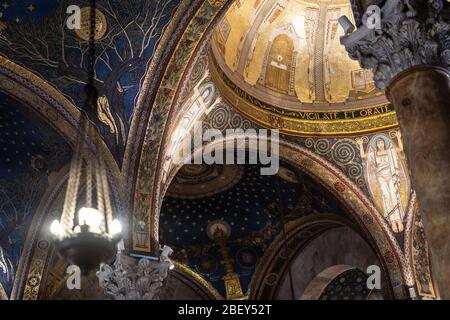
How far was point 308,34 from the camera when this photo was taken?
11.5m

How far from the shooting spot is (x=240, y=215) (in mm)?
13453

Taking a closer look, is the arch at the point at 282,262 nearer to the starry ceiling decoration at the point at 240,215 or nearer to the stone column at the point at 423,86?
the starry ceiling decoration at the point at 240,215

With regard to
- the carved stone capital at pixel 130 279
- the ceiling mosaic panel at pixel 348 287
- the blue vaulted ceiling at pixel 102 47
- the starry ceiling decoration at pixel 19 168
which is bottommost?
the carved stone capital at pixel 130 279

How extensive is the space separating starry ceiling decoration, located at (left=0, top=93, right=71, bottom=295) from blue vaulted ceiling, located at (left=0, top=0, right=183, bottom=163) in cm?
80

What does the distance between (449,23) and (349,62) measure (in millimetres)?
6434

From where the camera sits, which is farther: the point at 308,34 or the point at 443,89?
the point at 308,34

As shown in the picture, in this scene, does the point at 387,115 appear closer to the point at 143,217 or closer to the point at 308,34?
the point at 308,34

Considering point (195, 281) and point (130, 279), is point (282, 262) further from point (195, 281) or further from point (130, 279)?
point (130, 279)

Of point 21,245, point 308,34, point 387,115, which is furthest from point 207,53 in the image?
point 21,245

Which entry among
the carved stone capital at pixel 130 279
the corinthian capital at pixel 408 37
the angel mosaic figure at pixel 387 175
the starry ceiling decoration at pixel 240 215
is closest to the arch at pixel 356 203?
the angel mosaic figure at pixel 387 175

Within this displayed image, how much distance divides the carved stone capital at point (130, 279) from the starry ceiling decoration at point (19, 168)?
2386mm

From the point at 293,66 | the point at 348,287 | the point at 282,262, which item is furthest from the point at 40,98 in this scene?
the point at 348,287

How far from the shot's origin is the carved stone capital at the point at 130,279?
8.11 m

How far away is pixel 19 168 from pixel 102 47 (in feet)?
9.06
